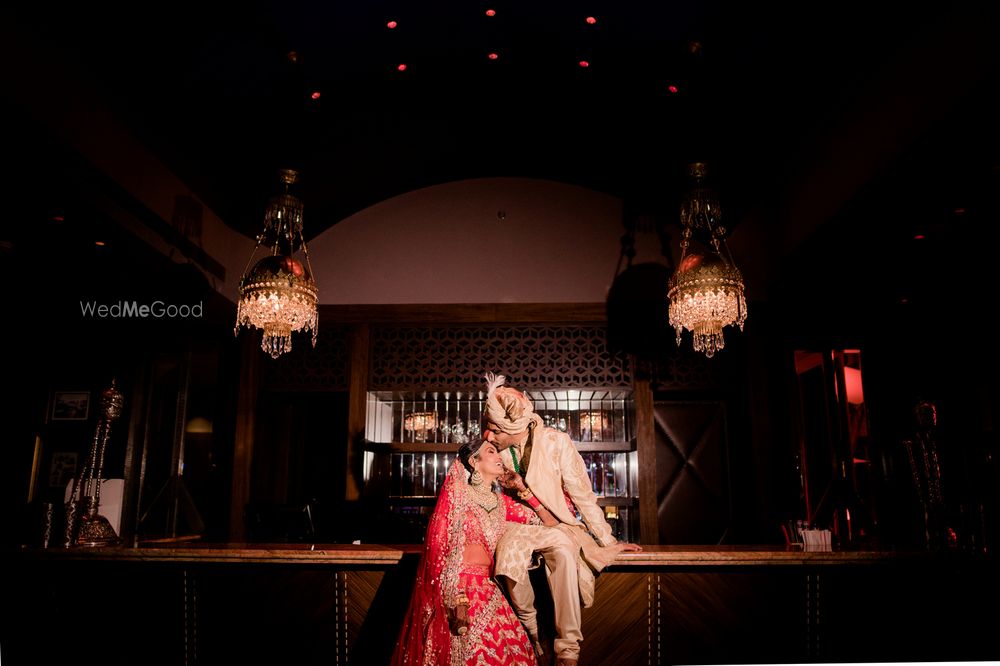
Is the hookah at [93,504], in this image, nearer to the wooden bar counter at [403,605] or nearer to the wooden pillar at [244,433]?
the wooden bar counter at [403,605]

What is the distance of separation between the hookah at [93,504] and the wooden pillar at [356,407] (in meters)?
1.88

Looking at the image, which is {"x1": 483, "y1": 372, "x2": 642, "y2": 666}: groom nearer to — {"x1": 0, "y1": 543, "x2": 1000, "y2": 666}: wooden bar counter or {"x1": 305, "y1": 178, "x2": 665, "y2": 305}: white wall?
{"x1": 0, "y1": 543, "x2": 1000, "y2": 666}: wooden bar counter

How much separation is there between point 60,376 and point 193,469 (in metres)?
4.90

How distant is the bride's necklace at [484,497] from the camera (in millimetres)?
3014

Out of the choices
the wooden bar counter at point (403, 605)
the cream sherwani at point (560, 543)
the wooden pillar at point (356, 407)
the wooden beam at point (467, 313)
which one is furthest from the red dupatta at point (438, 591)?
the wooden beam at point (467, 313)

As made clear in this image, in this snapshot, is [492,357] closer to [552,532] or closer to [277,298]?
[277,298]

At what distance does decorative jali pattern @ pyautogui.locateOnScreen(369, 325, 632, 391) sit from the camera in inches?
223

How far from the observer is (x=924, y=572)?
132 inches

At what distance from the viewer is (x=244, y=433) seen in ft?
18.2

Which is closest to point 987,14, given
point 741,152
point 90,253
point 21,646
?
point 741,152

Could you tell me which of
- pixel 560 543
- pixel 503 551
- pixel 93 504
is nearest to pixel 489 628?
pixel 503 551

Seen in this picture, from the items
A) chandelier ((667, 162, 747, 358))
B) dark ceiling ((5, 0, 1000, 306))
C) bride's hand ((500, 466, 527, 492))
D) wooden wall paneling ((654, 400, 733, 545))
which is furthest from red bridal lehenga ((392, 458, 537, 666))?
wooden wall paneling ((654, 400, 733, 545))

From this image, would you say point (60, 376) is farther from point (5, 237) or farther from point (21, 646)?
point (21, 646)

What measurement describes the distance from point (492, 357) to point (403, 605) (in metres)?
2.66
